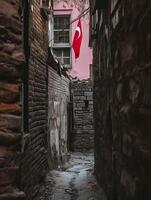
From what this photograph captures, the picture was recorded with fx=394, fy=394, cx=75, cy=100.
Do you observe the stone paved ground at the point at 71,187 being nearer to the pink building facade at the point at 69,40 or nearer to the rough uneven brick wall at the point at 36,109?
the rough uneven brick wall at the point at 36,109

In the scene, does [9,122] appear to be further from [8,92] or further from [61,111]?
[61,111]

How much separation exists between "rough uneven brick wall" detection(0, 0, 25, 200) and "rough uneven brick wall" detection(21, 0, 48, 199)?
116 inches

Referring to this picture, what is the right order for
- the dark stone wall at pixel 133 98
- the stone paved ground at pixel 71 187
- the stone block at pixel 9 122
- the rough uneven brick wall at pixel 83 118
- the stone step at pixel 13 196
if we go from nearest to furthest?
the stone step at pixel 13 196 < the stone block at pixel 9 122 < the dark stone wall at pixel 133 98 < the stone paved ground at pixel 71 187 < the rough uneven brick wall at pixel 83 118

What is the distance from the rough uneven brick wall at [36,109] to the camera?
6246 millimetres

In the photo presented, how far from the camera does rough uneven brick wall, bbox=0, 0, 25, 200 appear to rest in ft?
8.75

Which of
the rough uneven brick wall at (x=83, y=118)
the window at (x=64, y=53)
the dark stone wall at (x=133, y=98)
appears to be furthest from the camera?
the window at (x=64, y=53)

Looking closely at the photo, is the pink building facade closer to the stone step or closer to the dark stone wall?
the dark stone wall

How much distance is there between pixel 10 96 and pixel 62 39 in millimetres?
17754

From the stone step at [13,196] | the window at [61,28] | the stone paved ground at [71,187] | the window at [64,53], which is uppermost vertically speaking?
the window at [61,28]

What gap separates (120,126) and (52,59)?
5.68 metres

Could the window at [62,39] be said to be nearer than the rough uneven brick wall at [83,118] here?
No

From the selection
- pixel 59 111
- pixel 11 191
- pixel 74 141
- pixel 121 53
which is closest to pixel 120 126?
pixel 121 53

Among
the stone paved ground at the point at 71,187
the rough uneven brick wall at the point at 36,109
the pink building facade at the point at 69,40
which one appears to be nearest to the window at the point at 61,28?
the pink building facade at the point at 69,40

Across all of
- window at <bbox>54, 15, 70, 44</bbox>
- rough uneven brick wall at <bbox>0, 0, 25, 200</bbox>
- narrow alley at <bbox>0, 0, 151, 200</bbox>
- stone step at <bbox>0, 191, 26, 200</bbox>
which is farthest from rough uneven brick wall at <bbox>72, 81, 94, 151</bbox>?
stone step at <bbox>0, 191, 26, 200</bbox>
